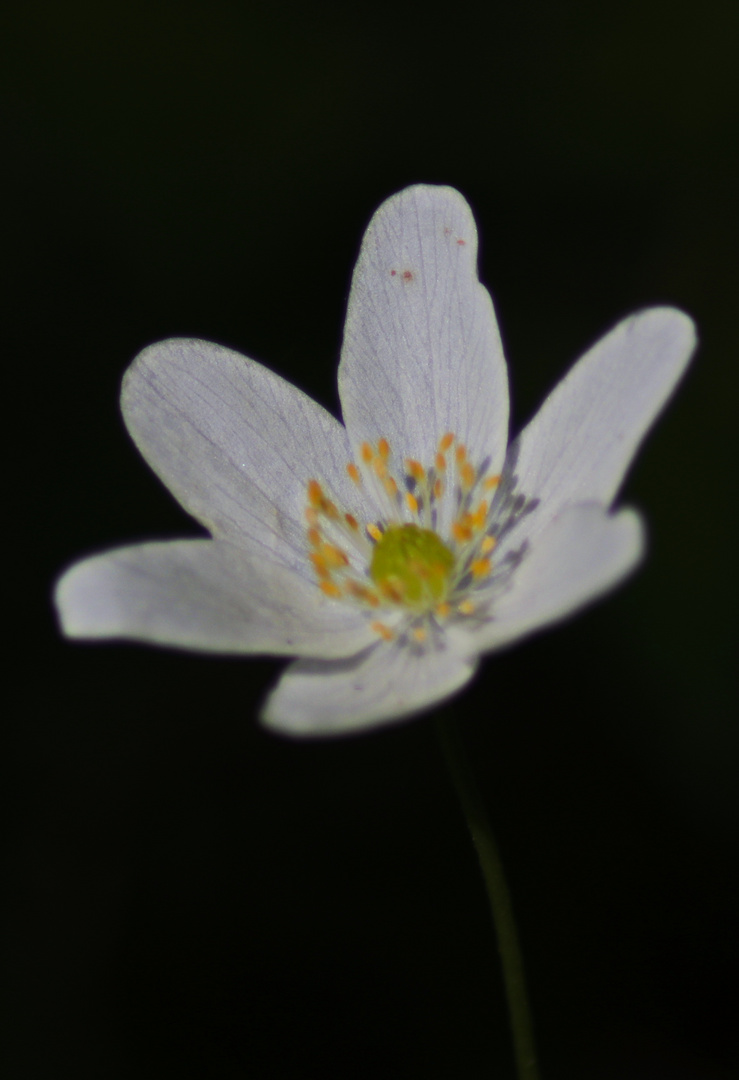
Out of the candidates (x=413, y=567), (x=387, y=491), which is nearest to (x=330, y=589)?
(x=413, y=567)

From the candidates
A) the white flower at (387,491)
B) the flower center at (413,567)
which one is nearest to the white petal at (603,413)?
the white flower at (387,491)

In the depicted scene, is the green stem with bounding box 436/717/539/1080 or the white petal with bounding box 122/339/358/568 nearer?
the green stem with bounding box 436/717/539/1080

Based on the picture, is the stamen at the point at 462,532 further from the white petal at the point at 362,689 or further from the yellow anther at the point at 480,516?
the white petal at the point at 362,689

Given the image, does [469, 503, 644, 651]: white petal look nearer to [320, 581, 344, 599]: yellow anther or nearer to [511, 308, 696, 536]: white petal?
[511, 308, 696, 536]: white petal

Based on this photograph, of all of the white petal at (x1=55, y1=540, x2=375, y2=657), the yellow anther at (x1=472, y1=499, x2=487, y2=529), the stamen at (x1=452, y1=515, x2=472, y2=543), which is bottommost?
the white petal at (x1=55, y1=540, x2=375, y2=657)

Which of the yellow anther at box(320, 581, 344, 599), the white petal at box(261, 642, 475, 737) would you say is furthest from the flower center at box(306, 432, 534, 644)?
the white petal at box(261, 642, 475, 737)

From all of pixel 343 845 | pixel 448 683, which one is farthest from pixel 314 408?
pixel 343 845
